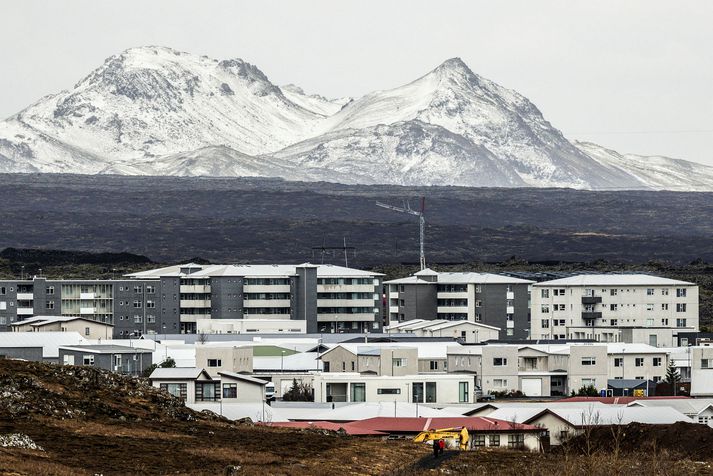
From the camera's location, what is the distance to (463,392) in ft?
265

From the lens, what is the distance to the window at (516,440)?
2012 inches

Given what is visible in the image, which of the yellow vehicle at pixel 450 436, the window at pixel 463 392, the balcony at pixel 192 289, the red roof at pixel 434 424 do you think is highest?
the balcony at pixel 192 289

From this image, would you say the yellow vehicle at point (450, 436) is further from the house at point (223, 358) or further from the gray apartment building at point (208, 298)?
the gray apartment building at point (208, 298)

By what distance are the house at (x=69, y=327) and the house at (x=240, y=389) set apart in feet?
160

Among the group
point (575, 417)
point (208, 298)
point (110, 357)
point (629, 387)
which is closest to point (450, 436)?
point (575, 417)

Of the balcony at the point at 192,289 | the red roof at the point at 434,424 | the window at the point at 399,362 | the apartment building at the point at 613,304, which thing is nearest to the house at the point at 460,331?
the apartment building at the point at 613,304

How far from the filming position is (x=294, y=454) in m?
38.7

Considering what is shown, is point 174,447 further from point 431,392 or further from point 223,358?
point 223,358

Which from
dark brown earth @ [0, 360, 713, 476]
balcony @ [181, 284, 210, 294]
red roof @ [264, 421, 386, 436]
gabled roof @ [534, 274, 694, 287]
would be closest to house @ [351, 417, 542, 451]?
red roof @ [264, 421, 386, 436]

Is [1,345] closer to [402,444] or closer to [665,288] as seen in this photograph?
[402,444]

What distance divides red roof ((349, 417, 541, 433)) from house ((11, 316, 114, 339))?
59584mm

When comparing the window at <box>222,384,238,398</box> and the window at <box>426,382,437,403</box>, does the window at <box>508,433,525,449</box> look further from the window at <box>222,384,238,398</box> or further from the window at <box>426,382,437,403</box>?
the window at <box>426,382,437,403</box>

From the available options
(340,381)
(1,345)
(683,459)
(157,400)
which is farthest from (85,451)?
(1,345)

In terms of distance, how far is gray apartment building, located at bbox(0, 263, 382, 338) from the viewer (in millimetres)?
146500
